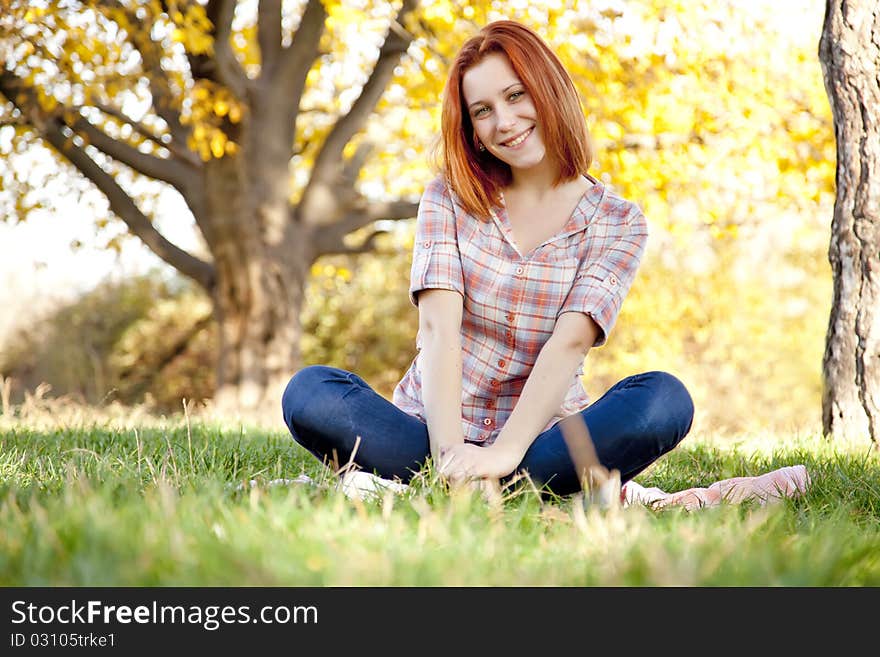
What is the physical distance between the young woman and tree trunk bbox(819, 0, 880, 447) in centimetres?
151

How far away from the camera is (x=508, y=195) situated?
9.57 feet

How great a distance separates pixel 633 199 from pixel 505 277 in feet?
17.4

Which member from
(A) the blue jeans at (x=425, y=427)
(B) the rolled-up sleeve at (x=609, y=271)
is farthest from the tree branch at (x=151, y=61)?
(B) the rolled-up sleeve at (x=609, y=271)

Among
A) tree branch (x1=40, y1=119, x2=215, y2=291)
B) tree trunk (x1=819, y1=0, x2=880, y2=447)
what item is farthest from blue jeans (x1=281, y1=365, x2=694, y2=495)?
tree branch (x1=40, y1=119, x2=215, y2=291)

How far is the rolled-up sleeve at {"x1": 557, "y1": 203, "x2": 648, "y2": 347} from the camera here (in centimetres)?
263

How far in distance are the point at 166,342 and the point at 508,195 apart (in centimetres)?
1059

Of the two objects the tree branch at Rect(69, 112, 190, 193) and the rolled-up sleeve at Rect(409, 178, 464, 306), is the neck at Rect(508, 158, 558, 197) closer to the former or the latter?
the rolled-up sleeve at Rect(409, 178, 464, 306)

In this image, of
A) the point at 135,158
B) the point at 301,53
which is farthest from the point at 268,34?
the point at 135,158

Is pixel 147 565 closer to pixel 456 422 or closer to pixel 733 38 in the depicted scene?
pixel 456 422

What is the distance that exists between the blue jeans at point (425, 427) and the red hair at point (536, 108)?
67 cm

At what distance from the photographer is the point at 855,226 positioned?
386 centimetres

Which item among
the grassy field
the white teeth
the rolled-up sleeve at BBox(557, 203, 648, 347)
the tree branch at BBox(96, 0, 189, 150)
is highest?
the tree branch at BBox(96, 0, 189, 150)

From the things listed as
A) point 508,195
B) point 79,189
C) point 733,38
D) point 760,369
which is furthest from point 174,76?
point 760,369

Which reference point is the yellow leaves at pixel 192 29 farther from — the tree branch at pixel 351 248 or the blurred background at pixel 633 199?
the tree branch at pixel 351 248
